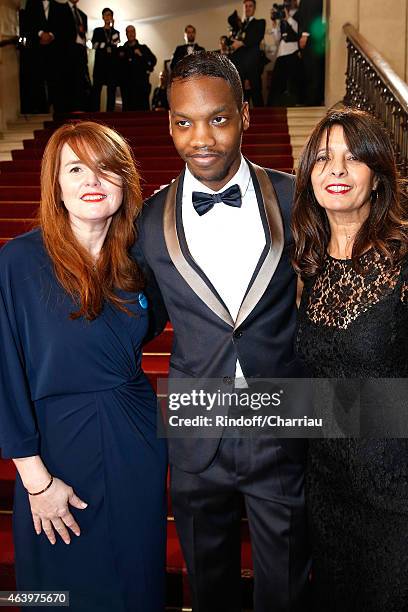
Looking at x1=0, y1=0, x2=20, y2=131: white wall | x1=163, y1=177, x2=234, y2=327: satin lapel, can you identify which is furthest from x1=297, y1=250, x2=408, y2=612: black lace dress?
x1=0, y1=0, x2=20, y2=131: white wall

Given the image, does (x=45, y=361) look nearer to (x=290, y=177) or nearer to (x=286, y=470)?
(x=286, y=470)

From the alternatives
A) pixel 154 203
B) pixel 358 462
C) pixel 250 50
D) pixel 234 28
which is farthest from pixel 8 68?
pixel 358 462

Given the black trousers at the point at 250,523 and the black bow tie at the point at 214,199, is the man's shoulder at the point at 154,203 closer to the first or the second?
the black bow tie at the point at 214,199

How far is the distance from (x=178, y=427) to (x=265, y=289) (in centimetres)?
54

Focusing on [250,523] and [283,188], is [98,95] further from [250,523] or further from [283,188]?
[250,523]

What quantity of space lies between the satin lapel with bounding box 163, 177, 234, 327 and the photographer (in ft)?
26.1

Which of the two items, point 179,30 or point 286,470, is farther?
point 179,30

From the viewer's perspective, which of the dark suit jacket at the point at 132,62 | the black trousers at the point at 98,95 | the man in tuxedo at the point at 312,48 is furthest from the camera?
the dark suit jacket at the point at 132,62

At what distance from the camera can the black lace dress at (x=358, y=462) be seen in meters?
2.04

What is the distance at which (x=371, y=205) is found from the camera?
2189 mm

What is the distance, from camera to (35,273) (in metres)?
2.14

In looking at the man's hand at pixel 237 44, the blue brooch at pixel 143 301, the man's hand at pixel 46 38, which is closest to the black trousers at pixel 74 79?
the man's hand at pixel 46 38

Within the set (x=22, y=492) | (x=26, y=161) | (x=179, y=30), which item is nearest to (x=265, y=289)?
(x=22, y=492)

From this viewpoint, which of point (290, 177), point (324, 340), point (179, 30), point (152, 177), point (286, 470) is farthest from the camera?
point (179, 30)
